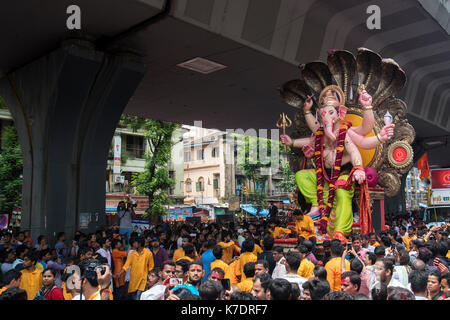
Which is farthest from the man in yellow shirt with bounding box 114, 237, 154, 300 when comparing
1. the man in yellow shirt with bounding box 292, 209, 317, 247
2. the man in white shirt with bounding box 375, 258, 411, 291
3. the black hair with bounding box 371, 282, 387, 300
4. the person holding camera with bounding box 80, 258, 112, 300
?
the black hair with bounding box 371, 282, 387, 300

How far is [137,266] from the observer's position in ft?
23.4

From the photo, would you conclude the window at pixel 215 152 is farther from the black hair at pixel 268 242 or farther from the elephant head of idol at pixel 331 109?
the black hair at pixel 268 242

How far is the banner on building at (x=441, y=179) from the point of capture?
65.0 feet

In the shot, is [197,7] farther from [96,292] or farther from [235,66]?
[96,292]

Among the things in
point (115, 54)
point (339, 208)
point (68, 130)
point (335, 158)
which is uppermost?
point (115, 54)

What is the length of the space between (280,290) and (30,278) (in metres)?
4.19

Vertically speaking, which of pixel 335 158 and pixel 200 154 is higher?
pixel 200 154

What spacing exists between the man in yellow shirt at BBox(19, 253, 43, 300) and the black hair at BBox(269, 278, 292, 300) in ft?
13.2

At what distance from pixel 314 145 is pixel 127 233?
622 centimetres

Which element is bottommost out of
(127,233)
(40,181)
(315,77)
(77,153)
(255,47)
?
(127,233)

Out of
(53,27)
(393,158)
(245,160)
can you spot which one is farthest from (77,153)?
(245,160)

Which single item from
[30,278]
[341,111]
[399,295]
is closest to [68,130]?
[30,278]

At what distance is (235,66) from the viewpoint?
1239 centimetres

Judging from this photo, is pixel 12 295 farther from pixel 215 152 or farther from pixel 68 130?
pixel 215 152
